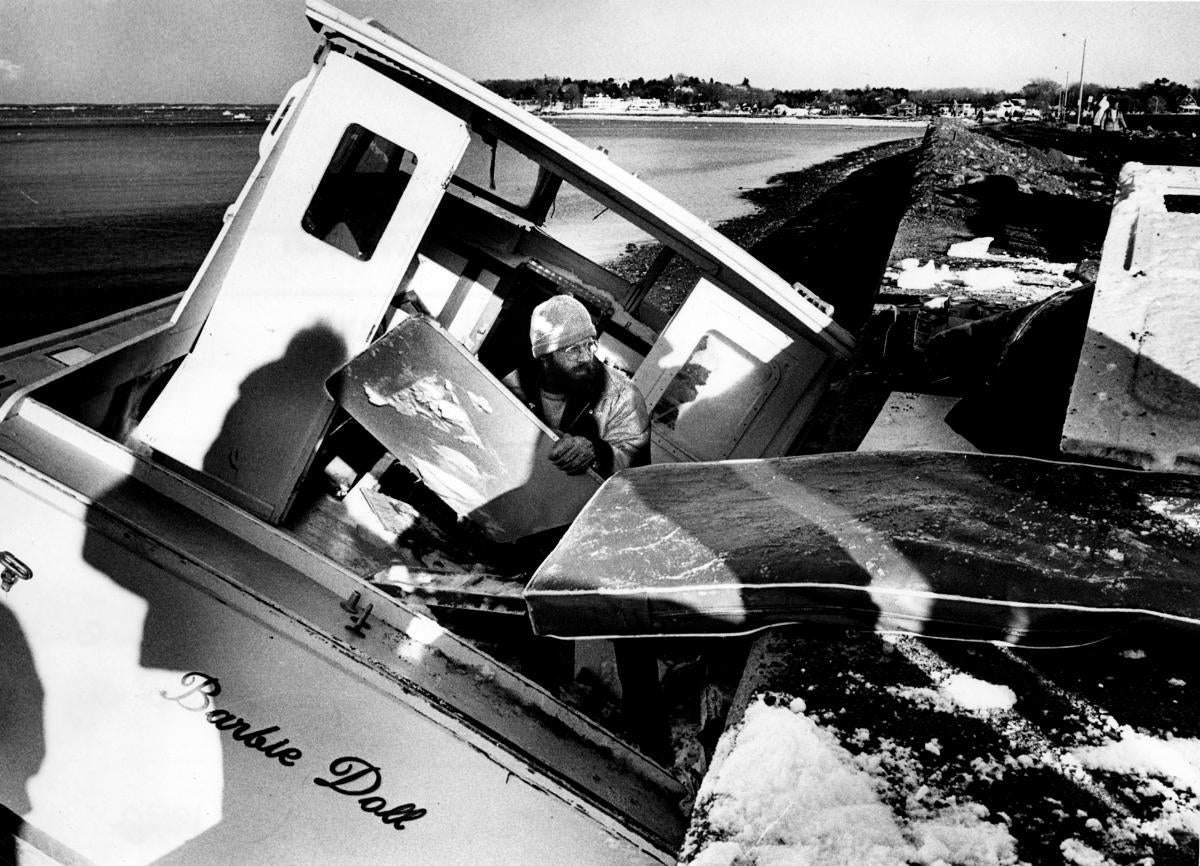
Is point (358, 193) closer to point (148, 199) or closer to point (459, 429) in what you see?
point (459, 429)

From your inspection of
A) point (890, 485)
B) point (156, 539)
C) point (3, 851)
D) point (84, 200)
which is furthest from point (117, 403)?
point (84, 200)

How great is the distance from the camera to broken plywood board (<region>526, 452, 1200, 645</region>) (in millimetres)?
1539

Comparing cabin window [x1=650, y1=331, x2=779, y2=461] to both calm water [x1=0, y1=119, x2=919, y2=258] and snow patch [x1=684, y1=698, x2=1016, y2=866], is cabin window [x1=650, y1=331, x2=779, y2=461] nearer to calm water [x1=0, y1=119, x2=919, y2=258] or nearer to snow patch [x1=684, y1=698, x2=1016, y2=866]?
snow patch [x1=684, y1=698, x2=1016, y2=866]

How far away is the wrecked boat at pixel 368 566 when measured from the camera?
1.74 metres

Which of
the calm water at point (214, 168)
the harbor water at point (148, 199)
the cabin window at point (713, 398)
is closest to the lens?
the cabin window at point (713, 398)

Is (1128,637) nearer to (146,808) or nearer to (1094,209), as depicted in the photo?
(146,808)

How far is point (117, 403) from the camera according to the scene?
10.3 feet

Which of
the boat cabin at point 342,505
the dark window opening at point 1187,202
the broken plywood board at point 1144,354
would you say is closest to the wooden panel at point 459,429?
the boat cabin at point 342,505

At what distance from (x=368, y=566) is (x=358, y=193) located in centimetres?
156

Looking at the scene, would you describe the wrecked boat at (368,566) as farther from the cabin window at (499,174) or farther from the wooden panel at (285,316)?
the cabin window at (499,174)

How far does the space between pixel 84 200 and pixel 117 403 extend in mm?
20509

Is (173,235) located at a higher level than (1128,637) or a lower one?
lower

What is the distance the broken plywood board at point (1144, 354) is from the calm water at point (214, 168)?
16.3 feet

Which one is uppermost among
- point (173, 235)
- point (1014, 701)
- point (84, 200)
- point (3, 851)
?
point (1014, 701)
